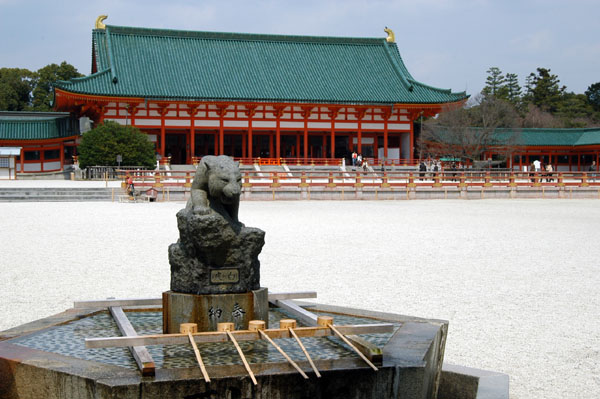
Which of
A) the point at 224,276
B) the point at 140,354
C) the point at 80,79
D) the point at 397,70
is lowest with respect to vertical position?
the point at 140,354

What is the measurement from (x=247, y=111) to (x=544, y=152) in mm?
22402

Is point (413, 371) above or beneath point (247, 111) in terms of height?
beneath

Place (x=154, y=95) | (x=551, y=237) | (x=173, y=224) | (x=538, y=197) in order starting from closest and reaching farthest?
1. (x=551, y=237)
2. (x=173, y=224)
3. (x=538, y=197)
4. (x=154, y=95)

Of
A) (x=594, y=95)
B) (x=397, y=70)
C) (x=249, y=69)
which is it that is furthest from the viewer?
(x=594, y=95)

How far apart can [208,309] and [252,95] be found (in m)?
34.4

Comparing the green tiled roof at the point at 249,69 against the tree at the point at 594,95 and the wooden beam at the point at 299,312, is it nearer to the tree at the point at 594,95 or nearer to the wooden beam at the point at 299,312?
the wooden beam at the point at 299,312

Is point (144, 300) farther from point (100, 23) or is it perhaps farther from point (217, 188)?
point (100, 23)

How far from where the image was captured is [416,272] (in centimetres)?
910

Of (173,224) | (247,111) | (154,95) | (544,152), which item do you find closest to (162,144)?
(154,95)

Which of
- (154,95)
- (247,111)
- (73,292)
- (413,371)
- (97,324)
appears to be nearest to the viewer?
(413,371)

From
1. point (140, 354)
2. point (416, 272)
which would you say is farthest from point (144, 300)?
point (416, 272)

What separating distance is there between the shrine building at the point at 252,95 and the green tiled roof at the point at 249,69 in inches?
2.6

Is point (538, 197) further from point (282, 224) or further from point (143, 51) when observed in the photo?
point (143, 51)

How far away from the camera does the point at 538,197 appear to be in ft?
94.8
